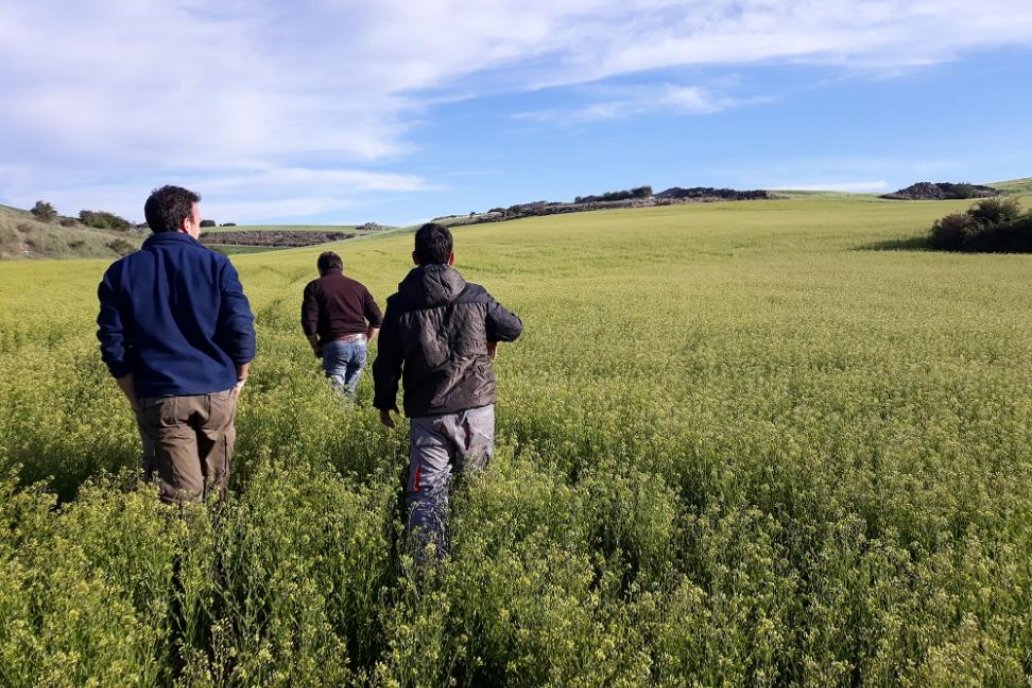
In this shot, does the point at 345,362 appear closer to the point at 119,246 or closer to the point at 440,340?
the point at 440,340

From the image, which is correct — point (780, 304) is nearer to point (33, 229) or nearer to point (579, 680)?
point (579, 680)

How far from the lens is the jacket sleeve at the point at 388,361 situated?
14.4 feet

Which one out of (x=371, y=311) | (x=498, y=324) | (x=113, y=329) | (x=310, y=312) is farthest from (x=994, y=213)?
(x=113, y=329)

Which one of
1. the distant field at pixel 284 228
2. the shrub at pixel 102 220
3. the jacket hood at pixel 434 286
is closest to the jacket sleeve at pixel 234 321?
the jacket hood at pixel 434 286

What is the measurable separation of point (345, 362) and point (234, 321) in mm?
3666

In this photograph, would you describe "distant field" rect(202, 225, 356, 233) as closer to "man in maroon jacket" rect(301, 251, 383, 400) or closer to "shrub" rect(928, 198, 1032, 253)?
"shrub" rect(928, 198, 1032, 253)

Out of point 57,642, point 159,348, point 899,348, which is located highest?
point 159,348

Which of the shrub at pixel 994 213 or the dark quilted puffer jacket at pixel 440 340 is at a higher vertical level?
the shrub at pixel 994 213

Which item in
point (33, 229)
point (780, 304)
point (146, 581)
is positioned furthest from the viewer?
point (33, 229)

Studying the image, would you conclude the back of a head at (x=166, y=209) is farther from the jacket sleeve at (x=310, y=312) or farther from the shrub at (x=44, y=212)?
the shrub at (x=44, y=212)

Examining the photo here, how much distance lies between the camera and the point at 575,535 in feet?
12.7

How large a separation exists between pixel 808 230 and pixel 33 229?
44.3 meters

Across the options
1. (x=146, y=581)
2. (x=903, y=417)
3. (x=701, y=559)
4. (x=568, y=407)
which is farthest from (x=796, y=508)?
(x=146, y=581)

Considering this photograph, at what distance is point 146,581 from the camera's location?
127 inches
